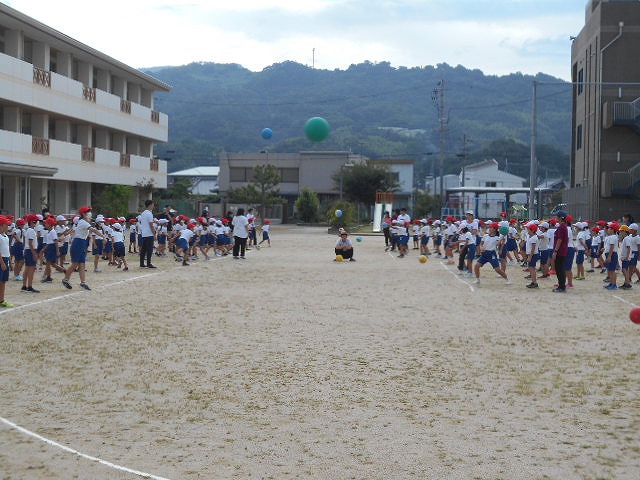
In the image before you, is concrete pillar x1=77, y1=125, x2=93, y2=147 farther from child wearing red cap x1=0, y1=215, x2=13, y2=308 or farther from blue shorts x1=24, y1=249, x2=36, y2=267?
child wearing red cap x1=0, y1=215, x2=13, y2=308

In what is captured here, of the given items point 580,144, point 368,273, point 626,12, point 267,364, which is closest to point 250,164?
point 580,144

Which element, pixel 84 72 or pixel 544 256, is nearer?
pixel 544 256

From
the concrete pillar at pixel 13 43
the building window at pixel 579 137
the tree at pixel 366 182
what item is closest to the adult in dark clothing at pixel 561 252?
the concrete pillar at pixel 13 43

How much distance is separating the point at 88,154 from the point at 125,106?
5874 mm

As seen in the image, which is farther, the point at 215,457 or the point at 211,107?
the point at 211,107

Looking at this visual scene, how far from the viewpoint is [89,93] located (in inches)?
1710

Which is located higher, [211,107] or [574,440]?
[211,107]

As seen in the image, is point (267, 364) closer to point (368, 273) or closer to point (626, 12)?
point (368, 273)

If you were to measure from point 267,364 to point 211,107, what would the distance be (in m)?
188

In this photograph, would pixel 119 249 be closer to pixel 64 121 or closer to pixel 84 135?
pixel 64 121

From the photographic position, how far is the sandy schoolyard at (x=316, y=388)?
253 inches

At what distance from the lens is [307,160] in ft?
317

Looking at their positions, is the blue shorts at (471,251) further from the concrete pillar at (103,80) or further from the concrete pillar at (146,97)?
the concrete pillar at (146,97)

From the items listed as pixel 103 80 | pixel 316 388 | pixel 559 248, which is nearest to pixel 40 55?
pixel 103 80
